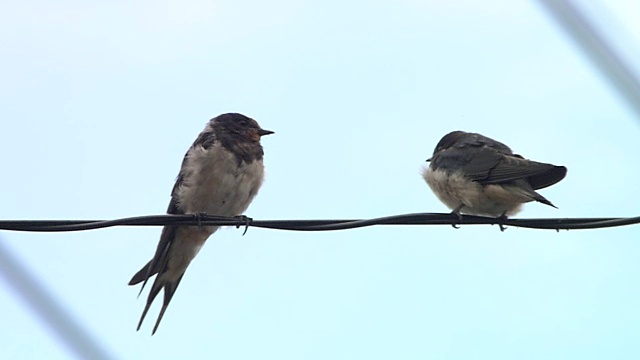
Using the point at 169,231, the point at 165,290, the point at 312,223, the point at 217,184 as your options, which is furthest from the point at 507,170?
→ the point at 165,290

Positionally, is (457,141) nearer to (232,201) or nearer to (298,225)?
(232,201)

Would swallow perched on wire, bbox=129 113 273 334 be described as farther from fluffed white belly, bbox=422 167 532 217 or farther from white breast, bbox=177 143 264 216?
fluffed white belly, bbox=422 167 532 217

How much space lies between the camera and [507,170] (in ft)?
20.6

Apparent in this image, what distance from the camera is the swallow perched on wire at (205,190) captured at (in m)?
6.61

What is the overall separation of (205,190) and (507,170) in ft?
6.56

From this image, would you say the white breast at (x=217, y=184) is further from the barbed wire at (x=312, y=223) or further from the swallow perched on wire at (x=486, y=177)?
the barbed wire at (x=312, y=223)

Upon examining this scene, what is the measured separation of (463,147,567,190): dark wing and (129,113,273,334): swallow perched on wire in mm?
1487

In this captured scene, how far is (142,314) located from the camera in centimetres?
656

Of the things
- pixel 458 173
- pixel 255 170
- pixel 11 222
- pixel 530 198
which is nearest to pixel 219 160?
pixel 255 170

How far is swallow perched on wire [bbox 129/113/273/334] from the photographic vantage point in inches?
260

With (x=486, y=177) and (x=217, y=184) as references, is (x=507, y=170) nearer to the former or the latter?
(x=486, y=177)

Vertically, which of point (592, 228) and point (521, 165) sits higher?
point (521, 165)

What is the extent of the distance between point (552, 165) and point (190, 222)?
91.8 inches

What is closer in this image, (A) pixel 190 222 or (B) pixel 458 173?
(A) pixel 190 222
